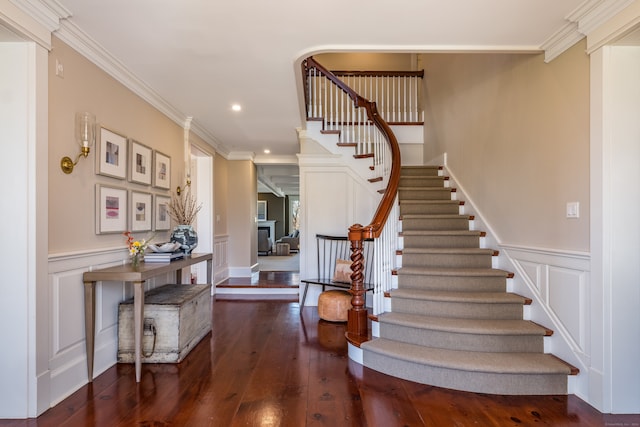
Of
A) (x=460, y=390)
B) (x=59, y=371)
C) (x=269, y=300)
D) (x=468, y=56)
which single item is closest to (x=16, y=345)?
(x=59, y=371)

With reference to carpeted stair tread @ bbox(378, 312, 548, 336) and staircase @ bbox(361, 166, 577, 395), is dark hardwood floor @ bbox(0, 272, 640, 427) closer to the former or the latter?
staircase @ bbox(361, 166, 577, 395)

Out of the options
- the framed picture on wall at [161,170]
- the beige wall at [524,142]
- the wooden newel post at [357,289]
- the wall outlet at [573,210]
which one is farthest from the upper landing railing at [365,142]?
the framed picture on wall at [161,170]

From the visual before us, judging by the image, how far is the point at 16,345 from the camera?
2.04m

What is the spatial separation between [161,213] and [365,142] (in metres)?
2.76

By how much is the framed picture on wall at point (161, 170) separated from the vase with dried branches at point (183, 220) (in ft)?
0.91

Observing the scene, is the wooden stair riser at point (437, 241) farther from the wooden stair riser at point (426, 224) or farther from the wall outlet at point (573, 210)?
the wall outlet at point (573, 210)

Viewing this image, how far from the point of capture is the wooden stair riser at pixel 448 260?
11.4 feet

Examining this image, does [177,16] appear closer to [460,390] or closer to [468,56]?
[460,390]

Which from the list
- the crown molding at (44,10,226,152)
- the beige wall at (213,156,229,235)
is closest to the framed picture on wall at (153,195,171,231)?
the crown molding at (44,10,226,152)

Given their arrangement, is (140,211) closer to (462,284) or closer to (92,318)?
(92,318)

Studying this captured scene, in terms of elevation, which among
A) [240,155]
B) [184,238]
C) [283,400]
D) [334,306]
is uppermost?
[240,155]

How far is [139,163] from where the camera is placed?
10.6 ft

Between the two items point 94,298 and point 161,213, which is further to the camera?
point 161,213

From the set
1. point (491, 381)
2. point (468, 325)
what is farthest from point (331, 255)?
point (491, 381)
